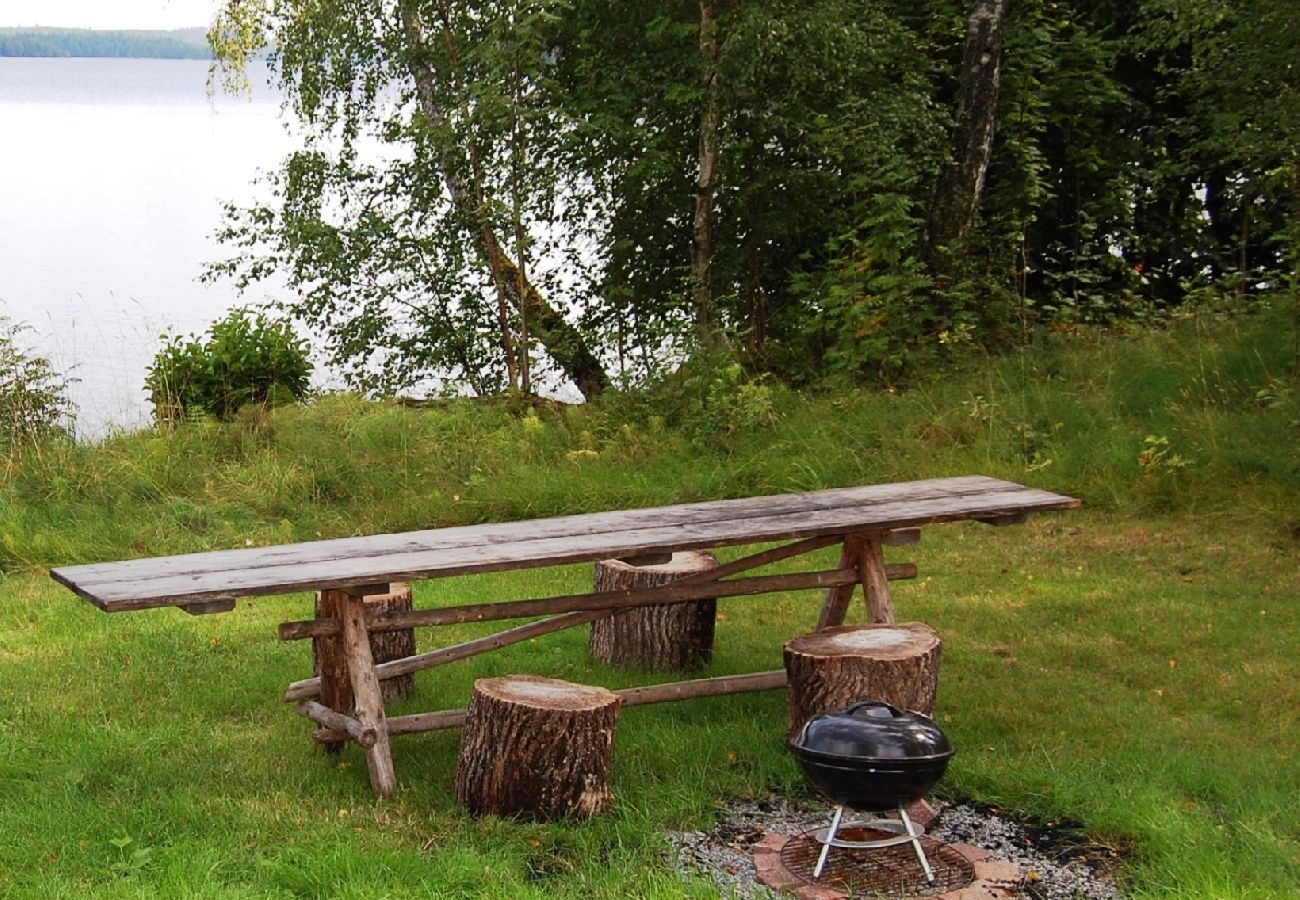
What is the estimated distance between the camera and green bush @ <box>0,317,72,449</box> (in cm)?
1007

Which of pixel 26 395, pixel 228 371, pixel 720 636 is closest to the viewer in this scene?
pixel 720 636

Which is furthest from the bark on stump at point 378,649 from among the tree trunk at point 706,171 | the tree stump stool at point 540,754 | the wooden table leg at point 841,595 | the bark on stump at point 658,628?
the tree trunk at point 706,171

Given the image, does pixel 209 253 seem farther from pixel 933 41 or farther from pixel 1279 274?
pixel 1279 274

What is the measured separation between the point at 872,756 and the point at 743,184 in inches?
356

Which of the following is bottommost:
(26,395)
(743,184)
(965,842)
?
(965,842)

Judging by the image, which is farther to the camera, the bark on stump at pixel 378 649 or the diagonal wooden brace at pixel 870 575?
the diagonal wooden brace at pixel 870 575

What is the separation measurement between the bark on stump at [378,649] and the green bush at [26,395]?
4895mm

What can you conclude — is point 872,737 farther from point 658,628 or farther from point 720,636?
point 720,636

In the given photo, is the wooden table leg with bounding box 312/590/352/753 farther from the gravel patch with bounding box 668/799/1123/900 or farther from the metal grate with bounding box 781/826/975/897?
the metal grate with bounding box 781/826/975/897

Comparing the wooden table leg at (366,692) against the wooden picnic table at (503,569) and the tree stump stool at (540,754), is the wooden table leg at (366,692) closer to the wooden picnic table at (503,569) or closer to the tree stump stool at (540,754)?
the wooden picnic table at (503,569)

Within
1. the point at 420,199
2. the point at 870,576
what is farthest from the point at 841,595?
the point at 420,199

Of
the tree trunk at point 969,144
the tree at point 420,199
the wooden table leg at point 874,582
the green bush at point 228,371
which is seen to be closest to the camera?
the wooden table leg at point 874,582

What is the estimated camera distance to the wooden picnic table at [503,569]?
14.7 feet

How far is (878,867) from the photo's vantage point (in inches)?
167
